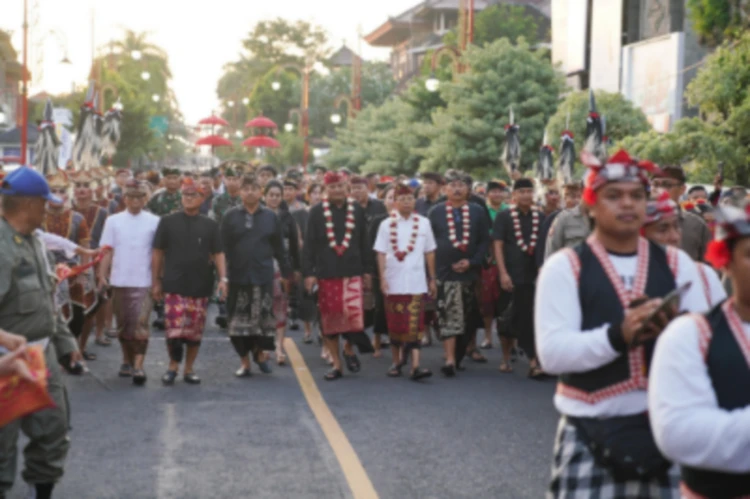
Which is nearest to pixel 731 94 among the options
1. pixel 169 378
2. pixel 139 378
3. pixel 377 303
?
pixel 377 303

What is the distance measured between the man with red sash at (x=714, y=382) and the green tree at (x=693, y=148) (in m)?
17.1

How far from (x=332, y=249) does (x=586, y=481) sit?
752cm

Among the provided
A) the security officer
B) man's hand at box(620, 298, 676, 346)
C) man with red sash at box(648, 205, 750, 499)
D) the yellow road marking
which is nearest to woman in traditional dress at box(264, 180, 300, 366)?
→ the yellow road marking

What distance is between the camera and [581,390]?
409 cm

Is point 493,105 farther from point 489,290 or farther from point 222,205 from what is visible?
point 489,290

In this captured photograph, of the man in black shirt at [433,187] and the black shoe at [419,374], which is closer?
the black shoe at [419,374]

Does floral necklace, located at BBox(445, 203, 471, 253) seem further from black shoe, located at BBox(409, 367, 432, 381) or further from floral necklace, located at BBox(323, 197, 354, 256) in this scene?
black shoe, located at BBox(409, 367, 432, 381)

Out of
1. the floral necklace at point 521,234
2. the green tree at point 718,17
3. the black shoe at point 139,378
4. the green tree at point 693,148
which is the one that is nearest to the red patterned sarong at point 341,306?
the floral necklace at point 521,234

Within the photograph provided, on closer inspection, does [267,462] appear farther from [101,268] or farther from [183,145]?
[183,145]

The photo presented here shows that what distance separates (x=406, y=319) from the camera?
37.3 feet

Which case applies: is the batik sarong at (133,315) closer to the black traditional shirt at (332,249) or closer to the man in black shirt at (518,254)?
the black traditional shirt at (332,249)

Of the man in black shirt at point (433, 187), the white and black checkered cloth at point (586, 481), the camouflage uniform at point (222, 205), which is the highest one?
the man in black shirt at point (433, 187)

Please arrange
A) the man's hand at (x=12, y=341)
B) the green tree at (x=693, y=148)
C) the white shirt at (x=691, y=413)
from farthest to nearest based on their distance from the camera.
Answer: the green tree at (x=693, y=148) < the man's hand at (x=12, y=341) < the white shirt at (x=691, y=413)

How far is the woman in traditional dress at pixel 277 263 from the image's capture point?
1228cm
